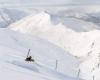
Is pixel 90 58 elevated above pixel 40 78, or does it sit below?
above

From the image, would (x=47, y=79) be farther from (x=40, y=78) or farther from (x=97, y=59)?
(x=97, y=59)

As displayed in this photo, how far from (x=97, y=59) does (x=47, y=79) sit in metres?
135

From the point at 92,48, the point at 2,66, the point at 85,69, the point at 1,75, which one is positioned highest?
the point at 92,48

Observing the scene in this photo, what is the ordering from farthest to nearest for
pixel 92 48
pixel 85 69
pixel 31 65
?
pixel 92 48 → pixel 85 69 → pixel 31 65

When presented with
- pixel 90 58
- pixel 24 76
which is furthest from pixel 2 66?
pixel 90 58

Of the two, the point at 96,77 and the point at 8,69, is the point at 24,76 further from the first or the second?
the point at 96,77

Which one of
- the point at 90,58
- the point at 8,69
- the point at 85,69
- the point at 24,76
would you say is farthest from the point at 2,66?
the point at 90,58

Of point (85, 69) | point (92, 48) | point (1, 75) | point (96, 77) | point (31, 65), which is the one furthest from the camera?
point (92, 48)

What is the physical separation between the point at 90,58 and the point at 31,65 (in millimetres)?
139975

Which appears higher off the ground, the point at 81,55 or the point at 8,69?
the point at 81,55

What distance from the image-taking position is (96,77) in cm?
13800

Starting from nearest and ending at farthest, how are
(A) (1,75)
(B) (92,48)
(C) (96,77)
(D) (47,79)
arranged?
1. (A) (1,75)
2. (D) (47,79)
3. (C) (96,77)
4. (B) (92,48)

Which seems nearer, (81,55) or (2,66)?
(2,66)

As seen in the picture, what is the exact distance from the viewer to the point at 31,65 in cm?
3628
